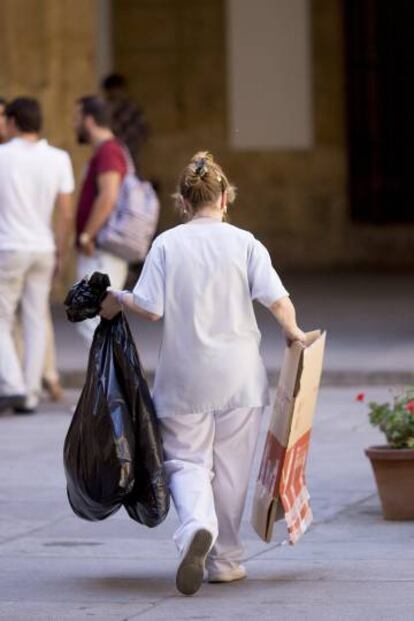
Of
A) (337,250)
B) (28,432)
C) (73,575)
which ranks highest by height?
(73,575)

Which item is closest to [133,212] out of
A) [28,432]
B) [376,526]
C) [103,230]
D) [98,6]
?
[103,230]

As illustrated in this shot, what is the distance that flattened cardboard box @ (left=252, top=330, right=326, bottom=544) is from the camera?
7.08 m

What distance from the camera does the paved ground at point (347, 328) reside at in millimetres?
13938

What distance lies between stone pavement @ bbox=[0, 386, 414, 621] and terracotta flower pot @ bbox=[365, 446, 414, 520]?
79mm

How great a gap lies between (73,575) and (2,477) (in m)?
2.55

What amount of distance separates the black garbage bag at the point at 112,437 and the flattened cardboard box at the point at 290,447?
1.31 ft

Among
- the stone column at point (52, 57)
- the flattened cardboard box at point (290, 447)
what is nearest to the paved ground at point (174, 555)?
the flattened cardboard box at point (290, 447)

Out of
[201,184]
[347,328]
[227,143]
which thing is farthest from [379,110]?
[201,184]

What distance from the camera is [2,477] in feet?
33.1

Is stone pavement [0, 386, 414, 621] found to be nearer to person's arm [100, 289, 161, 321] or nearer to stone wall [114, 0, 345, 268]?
person's arm [100, 289, 161, 321]

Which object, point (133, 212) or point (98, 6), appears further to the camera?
point (98, 6)

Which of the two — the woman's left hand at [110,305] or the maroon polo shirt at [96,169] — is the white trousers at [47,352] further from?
the woman's left hand at [110,305]

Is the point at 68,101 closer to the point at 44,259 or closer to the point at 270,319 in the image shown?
the point at 270,319

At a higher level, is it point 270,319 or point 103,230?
point 103,230
